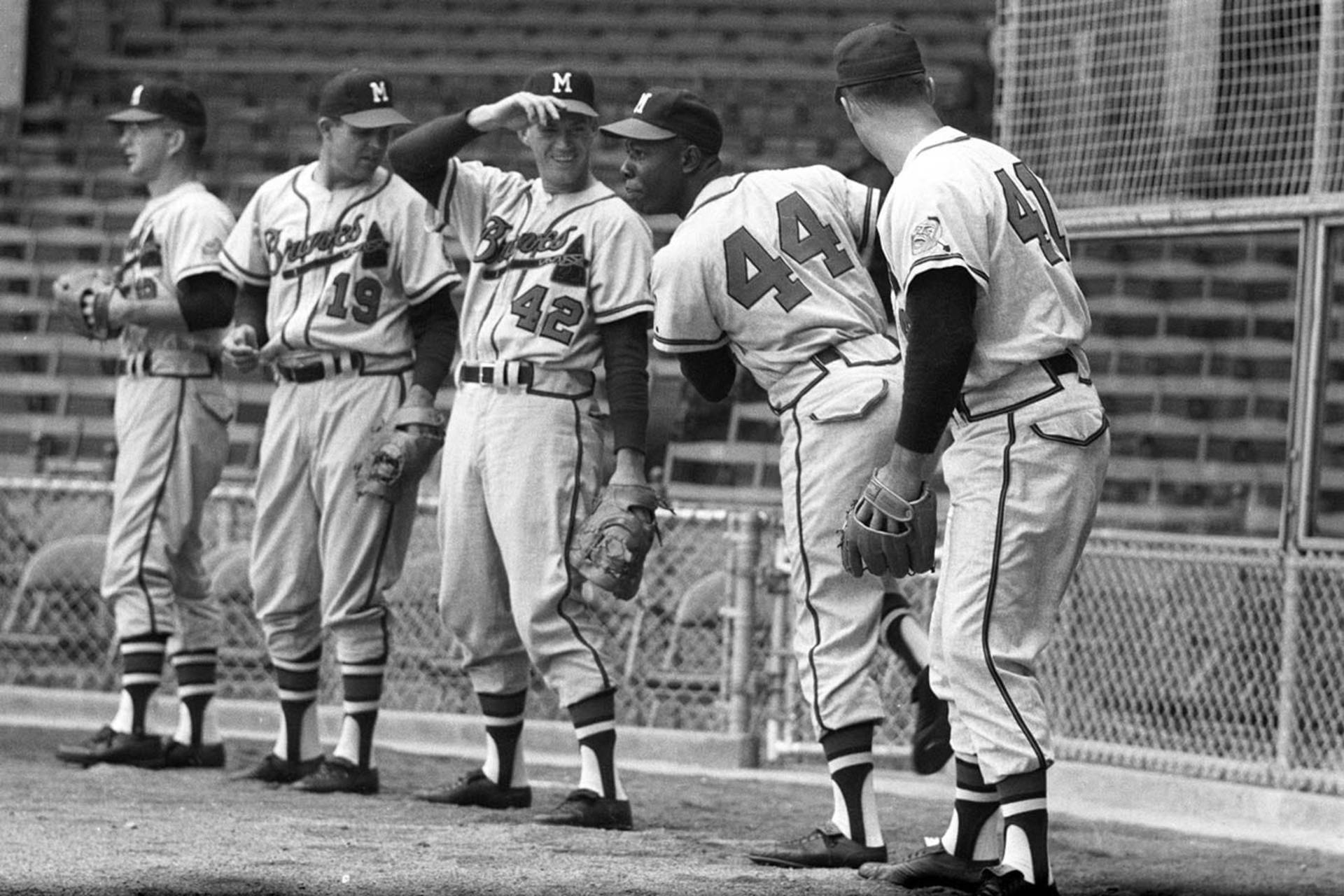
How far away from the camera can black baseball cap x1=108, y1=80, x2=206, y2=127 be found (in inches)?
253

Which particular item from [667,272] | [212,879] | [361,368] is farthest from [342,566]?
[212,879]

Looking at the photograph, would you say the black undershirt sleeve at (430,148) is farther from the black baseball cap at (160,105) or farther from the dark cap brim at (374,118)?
the black baseball cap at (160,105)

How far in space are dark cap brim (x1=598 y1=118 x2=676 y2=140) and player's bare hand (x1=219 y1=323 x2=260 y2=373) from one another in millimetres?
1488

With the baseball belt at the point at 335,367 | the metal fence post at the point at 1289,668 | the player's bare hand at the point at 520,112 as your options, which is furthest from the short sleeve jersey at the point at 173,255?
the metal fence post at the point at 1289,668

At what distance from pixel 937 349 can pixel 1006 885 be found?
1071 millimetres

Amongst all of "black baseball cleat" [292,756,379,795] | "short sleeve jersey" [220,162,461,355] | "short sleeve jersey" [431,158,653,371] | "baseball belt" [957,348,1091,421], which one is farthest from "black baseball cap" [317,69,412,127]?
"baseball belt" [957,348,1091,421]

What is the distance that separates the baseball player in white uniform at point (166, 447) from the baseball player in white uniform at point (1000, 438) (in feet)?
9.79

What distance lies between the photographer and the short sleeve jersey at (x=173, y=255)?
621 cm

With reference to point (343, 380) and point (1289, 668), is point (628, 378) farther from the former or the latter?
point (1289, 668)

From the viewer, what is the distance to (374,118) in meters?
5.73

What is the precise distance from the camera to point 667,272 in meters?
4.66

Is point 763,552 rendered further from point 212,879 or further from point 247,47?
point 247,47

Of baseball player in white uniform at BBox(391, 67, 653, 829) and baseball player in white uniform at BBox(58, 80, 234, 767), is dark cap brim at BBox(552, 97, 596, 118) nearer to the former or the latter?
baseball player in white uniform at BBox(391, 67, 653, 829)

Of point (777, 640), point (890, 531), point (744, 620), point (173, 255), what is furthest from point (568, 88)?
point (777, 640)
